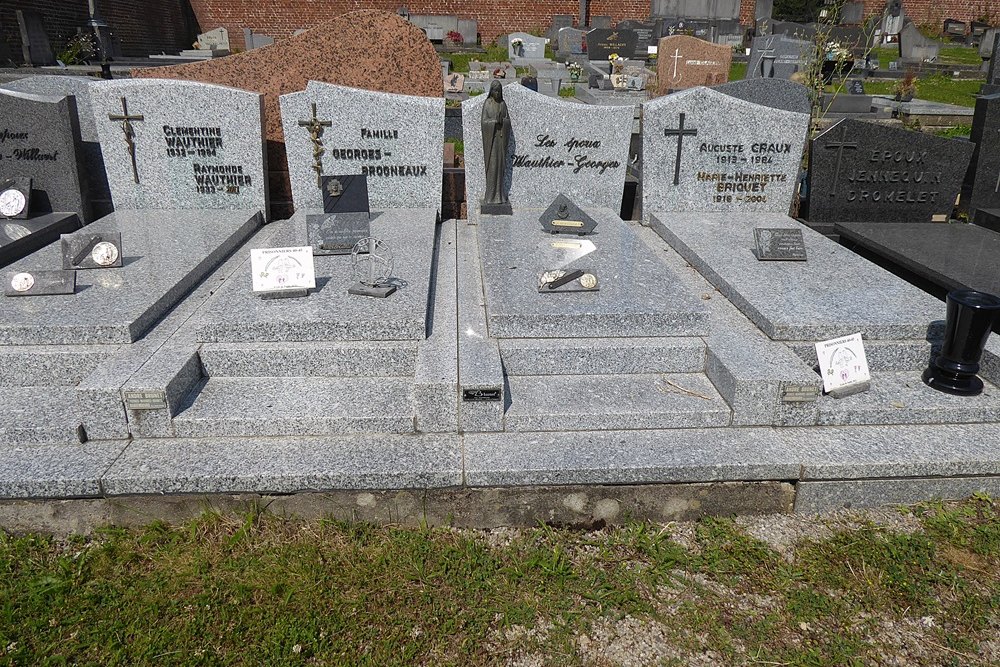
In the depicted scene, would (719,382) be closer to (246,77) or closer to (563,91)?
(246,77)

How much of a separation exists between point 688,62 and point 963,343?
32.4 feet

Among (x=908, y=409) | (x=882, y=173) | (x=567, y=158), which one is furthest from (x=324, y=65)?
(x=908, y=409)

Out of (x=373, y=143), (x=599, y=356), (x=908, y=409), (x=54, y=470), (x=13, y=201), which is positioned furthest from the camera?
(x=373, y=143)

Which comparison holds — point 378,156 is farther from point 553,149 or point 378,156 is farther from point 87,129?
point 87,129

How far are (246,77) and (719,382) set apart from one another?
5.04 metres

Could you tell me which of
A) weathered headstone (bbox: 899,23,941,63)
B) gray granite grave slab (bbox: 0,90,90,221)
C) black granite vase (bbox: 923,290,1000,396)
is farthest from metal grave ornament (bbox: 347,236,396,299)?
weathered headstone (bbox: 899,23,941,63)

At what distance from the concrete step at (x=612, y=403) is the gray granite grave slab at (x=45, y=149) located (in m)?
4.21

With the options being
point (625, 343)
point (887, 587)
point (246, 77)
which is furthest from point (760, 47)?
point (887, 587)

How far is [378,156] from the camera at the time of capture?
5766 mm

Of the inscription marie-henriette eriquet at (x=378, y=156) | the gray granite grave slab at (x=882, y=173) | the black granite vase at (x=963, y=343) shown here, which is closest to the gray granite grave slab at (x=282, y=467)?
the black granite vase at (x=963, y=343)

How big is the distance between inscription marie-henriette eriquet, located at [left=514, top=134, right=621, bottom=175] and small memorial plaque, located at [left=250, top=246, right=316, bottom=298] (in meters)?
2.50

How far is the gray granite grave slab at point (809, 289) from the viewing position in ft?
12.5

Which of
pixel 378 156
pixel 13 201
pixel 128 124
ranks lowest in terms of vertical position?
pixel 13 201

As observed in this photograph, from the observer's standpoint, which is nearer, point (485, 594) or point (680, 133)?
point (485, 594)
